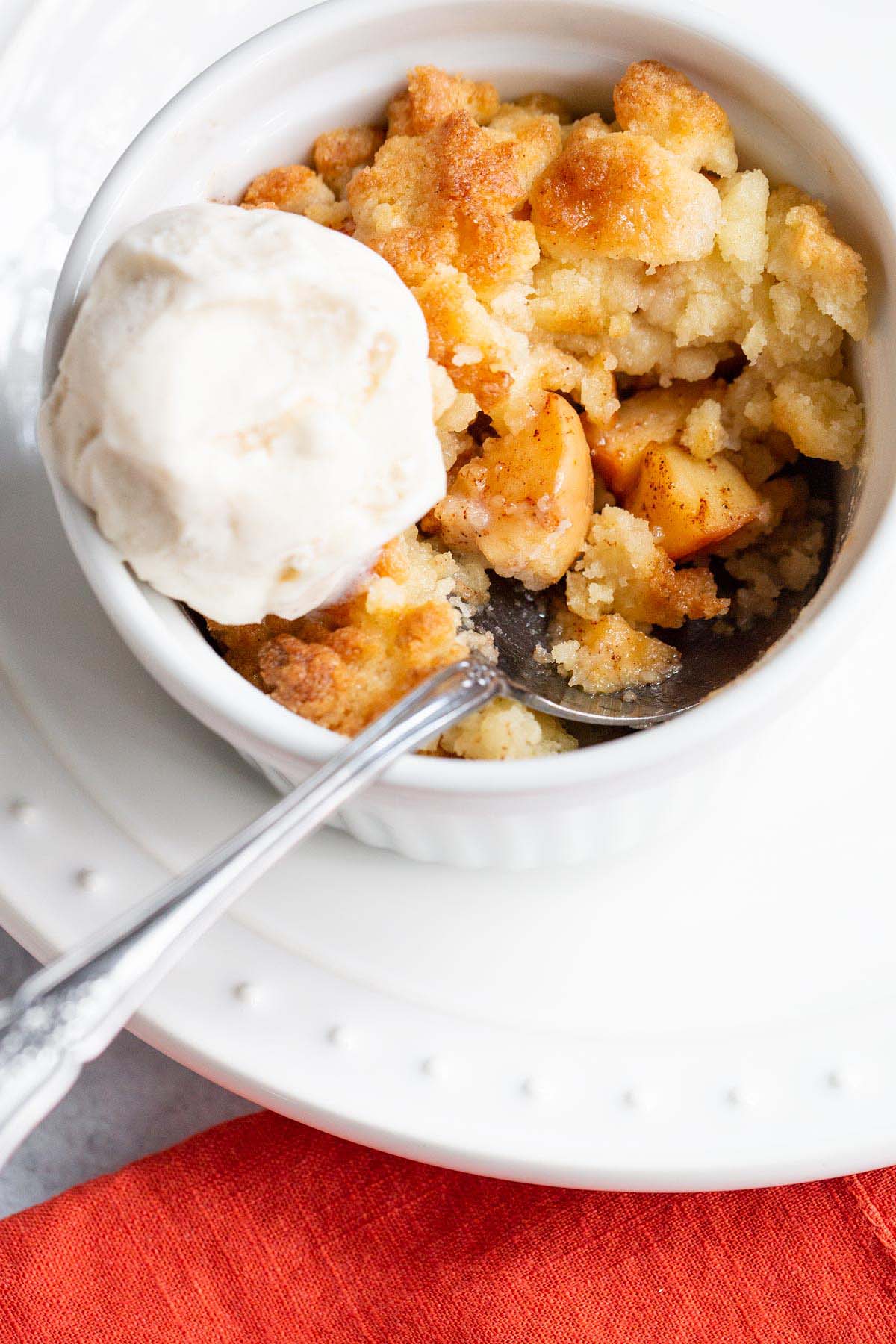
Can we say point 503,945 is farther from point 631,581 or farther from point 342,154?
point 342,154

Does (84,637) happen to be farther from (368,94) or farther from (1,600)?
(368,94)

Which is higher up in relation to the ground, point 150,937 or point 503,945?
point 150,937

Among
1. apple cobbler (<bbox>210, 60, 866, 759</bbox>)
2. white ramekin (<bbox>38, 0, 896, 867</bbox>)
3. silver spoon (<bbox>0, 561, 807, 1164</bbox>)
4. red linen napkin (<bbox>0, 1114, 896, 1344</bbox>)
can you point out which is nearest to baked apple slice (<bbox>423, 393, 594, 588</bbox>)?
apple cobbler (<bbox>210, 60, 866, 759</bbox>)

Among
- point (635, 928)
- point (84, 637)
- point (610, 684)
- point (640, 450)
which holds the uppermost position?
point (640, 450)

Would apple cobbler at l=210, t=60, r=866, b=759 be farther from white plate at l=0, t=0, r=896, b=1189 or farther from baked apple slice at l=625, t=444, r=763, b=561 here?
white plate at l=0, t=0, r=896, b=1189

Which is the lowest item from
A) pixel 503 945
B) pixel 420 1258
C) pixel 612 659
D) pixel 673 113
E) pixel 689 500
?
pixel 420 1258

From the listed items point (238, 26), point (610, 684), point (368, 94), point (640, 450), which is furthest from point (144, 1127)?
point (238, 26)

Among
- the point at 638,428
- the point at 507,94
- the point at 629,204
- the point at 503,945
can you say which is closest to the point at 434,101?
the point at 507,94
